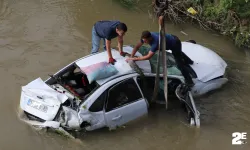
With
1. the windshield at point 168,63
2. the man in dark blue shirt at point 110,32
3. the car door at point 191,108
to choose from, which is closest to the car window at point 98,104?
the man in dark blue shirt at point 110,32

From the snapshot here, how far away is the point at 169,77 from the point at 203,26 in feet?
13.4

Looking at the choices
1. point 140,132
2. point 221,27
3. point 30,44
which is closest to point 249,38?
point 221,27

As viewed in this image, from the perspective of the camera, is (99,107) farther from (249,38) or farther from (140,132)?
(249,38)

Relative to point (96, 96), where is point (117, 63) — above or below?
above

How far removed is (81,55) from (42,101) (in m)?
3.12

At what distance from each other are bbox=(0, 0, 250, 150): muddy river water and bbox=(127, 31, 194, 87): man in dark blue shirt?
40.7 inches

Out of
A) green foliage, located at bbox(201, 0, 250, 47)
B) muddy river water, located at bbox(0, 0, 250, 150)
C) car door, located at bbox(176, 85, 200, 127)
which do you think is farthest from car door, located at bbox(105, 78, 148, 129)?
green foliage, located at bbox(201, 0, 250, 47)

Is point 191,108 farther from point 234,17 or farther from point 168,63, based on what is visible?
point 234,17

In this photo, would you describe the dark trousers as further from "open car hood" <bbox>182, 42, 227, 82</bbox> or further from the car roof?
the car roof

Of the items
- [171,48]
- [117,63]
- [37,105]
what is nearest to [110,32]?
[117,63]

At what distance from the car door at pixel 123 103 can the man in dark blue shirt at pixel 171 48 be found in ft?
2.02

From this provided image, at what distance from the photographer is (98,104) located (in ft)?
23.9

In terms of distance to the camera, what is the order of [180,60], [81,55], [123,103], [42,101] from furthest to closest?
[81,55] < [180,60] < [123,103] < [42,101]

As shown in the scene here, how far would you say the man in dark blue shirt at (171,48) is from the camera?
762 centimetres
